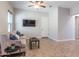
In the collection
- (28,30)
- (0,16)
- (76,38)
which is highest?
(0,16)

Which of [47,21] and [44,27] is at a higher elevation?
[47,21]

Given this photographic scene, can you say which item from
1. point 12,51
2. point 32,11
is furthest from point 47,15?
point 12,51

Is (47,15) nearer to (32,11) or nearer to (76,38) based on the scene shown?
(32,11)

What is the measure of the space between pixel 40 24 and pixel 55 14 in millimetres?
2072

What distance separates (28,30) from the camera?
30.1ft

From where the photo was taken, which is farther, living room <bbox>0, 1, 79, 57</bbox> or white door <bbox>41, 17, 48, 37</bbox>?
white door <bbox>41, 17, 48, 37</bbox>

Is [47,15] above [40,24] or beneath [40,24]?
above

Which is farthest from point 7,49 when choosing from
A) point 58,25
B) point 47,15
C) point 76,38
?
point 47,15

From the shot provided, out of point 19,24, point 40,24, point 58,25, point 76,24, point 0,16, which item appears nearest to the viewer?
point 0,16

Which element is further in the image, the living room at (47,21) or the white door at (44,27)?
the white door at (44,27)

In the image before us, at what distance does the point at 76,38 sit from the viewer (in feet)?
27.7

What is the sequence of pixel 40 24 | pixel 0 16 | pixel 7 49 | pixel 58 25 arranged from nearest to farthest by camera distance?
1. pixel 7 49
2. pixel 0 16
3. pixel 58 25
4. pixel 40 24

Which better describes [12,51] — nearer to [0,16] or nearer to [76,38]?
[0,16]

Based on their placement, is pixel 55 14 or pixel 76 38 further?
pixel 76 38
